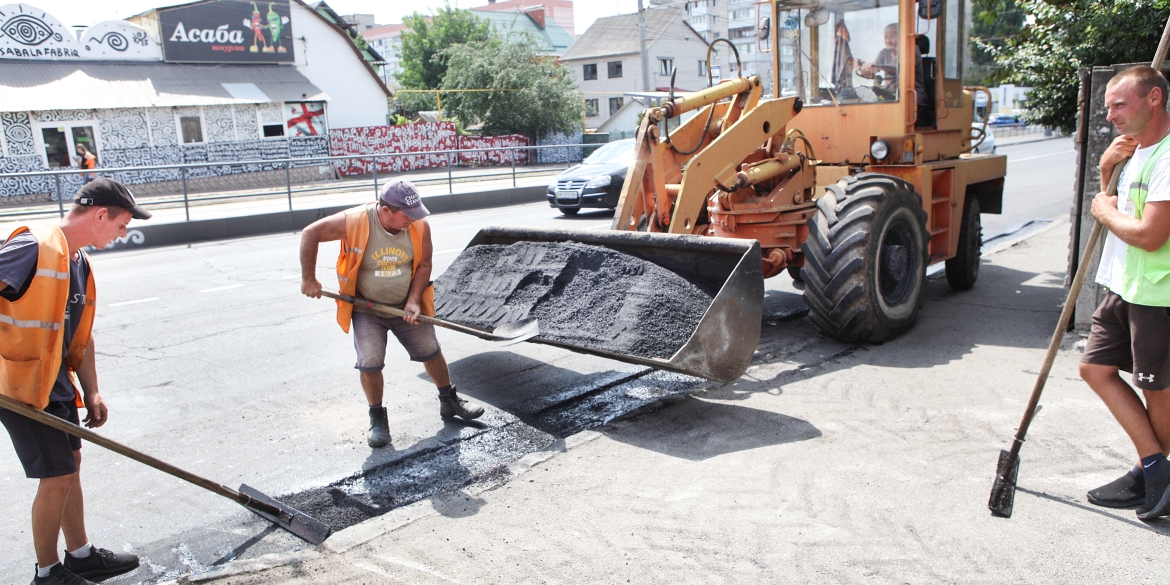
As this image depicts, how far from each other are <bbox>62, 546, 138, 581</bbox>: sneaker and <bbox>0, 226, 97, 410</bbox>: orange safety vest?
74 centimetres

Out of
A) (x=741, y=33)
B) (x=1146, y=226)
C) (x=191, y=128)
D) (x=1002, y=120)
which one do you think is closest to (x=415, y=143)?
(x=191, y=128)

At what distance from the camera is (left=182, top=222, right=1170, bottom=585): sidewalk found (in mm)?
3549

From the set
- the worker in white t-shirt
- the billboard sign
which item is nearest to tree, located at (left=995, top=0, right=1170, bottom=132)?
the worker in white t-shirt

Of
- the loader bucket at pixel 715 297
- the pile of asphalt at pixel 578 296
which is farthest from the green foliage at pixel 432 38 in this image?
the loader bucket at pixel 715 297

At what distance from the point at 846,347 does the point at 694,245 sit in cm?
184

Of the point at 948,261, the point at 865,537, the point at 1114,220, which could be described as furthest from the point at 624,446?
the point at 948,261

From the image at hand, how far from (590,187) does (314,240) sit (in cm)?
1163

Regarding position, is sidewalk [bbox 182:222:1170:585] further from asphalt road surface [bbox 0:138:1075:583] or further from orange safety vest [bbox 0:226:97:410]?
orange safety vest [bbox 0:226:97:410]

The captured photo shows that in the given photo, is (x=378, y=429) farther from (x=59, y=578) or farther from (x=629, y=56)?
(x=629, y=56)

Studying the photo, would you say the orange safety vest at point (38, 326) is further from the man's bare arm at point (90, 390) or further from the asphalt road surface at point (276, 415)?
the asphalt road surface at point (276, 415)

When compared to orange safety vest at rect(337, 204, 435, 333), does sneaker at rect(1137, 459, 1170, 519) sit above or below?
below

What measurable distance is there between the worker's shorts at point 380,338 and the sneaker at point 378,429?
0.83 ft

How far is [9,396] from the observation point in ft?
10.7

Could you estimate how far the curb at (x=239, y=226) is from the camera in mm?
15406
